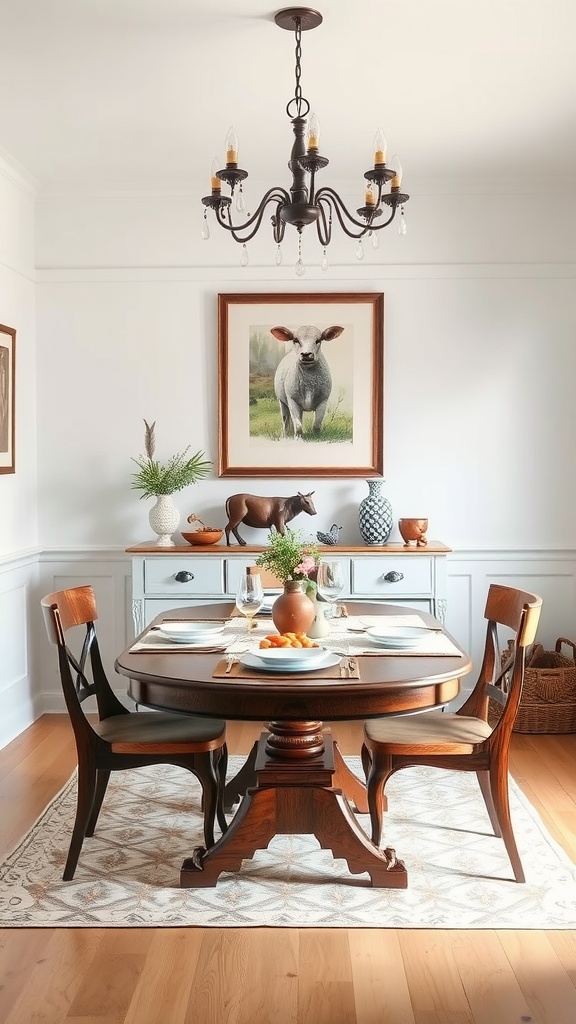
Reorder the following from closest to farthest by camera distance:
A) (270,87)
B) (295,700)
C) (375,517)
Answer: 1. (295,700)
2. (270,87)
3. (375,517)

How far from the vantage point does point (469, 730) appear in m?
3.11

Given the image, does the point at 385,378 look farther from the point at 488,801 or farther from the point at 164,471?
the point at 488,801

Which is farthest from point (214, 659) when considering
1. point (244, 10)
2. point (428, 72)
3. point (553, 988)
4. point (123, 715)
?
point (428, 72)

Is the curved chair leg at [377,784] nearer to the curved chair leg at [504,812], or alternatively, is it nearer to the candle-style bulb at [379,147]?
the curved chair leg at [504,812]

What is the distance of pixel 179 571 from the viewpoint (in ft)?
15.6

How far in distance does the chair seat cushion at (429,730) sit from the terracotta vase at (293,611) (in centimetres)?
42

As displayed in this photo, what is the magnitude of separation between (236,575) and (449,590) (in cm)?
116

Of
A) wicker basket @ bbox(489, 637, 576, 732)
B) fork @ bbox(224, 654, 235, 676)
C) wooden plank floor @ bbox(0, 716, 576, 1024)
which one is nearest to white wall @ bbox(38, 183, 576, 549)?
wicker basket @ bbox(489, 637, 576, 732)

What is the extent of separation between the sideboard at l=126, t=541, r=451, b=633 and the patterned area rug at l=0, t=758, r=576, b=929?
1199 millimetres

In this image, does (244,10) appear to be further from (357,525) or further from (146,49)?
(357,525)

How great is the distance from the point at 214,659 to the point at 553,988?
1.22 meters

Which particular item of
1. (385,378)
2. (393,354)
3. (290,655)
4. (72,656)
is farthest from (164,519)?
(290,655)

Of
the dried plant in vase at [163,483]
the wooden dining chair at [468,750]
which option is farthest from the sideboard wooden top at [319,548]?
the wooden dining chair at [468,750]

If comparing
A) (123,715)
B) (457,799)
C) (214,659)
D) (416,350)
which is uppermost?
(416,350)
